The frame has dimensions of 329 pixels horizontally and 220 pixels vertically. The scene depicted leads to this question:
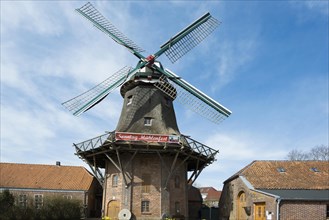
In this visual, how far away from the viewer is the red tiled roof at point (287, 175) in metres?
18.4

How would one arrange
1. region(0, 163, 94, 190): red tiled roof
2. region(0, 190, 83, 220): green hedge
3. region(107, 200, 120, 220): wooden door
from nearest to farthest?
region(107, 200, 120, 220): wooden door
region(0, 190, 83, 220): green hedge
region(0, 163, 94, 190): red tiled roof

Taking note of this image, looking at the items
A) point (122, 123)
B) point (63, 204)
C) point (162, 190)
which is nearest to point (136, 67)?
point (122, 123)

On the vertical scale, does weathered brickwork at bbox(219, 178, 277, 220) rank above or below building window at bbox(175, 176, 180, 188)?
below

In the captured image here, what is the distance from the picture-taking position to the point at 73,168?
2758 centimetres

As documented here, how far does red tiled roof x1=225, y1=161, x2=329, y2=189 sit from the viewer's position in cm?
1842

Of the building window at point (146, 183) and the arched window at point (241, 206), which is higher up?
the building window at point (146, 183)

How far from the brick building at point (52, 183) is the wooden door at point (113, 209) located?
24.2 feet

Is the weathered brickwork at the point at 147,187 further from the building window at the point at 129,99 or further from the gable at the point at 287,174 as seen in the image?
the gable at the point at 287,174

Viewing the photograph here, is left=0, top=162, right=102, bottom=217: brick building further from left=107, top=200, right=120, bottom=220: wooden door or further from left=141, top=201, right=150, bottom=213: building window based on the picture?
left=141, top=201, right=150, bottom=213: building window

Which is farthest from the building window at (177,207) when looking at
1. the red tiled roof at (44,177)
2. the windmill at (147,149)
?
the red tiled roof at (44,177)

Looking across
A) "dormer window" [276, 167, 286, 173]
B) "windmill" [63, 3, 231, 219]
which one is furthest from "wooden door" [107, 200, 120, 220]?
"dormer window" [276, 167, 286, 173]

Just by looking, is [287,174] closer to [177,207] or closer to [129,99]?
[177,207]

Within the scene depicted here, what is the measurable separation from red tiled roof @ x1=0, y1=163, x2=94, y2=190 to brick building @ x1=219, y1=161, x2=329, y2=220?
38.3ft

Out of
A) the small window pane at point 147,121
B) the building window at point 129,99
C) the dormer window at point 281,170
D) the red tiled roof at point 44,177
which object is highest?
the building window at point 129,99
